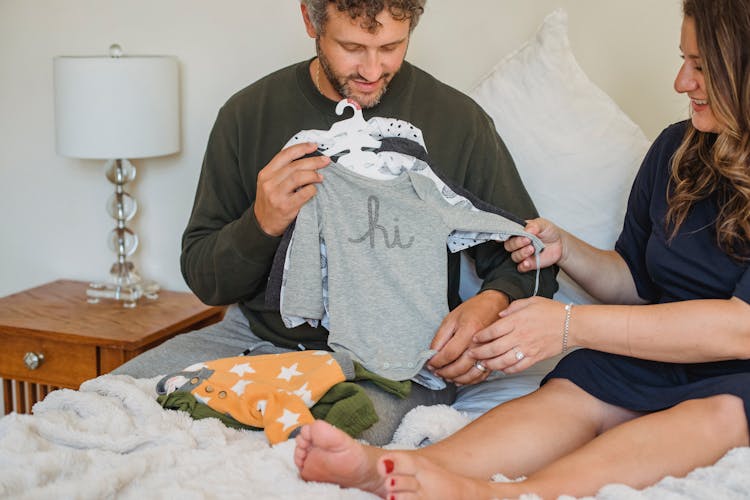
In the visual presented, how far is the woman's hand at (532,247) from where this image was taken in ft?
5.52

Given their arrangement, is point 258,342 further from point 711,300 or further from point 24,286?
point 24,286

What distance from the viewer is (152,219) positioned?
8.52 feet

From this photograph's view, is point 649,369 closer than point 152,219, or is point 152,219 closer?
point 649,369

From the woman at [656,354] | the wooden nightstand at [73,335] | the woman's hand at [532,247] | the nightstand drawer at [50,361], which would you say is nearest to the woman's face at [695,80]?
the woman at [656,354]

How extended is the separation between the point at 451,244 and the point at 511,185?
7.8 inches

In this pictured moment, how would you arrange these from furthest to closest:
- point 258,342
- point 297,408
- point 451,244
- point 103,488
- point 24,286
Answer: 1. point 24,286
2. point 258,342
3. point 451,244
4. point 297,408
5. point 103,488

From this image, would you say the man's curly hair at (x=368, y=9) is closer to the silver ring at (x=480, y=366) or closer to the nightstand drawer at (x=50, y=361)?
the silver ring at (x=480, y=366)

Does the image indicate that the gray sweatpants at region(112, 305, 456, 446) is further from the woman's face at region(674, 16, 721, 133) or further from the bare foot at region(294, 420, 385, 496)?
the woman's face at region(674, 16, 721, 133)

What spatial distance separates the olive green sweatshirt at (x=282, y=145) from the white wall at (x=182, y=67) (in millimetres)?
486

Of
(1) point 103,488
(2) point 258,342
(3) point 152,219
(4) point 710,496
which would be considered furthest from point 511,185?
(3) point 152,219

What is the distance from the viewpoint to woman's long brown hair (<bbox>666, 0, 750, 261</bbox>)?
141 centimetres

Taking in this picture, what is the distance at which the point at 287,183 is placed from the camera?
154cm

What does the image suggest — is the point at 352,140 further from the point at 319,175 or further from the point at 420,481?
the point at 420,481

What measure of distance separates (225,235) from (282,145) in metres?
0.23
